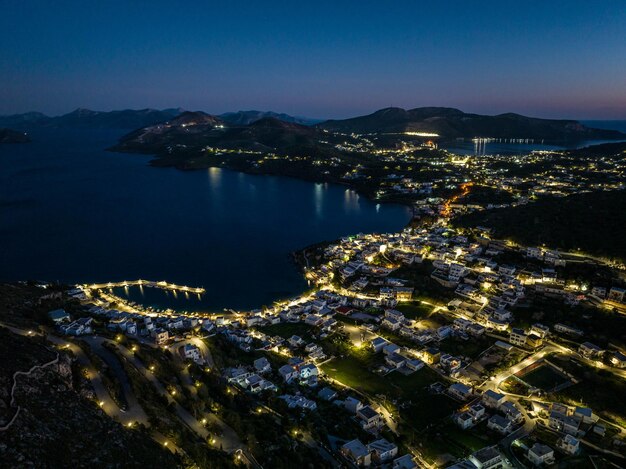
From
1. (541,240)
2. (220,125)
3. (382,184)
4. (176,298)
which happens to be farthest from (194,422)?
(220,125)

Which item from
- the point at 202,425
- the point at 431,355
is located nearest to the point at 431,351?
the point at 431,355

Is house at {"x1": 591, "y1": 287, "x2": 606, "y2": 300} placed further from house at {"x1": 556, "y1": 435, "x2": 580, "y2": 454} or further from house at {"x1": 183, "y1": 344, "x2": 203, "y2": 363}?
house at {"x1": 183, "y1": 344, "x2": 203, "y2": 363}

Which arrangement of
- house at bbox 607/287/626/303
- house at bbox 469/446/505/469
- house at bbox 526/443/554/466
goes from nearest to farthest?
house at bbox 469/446/505/469 < house at bbox 526/443/554/466 < house at bbox 607/287/626/303

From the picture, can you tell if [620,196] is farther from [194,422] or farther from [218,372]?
[194,422]

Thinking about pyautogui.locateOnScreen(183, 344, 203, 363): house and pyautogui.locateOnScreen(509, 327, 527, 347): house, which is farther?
pyautogui.locateOnScreen(509, 327, 527, 347): house

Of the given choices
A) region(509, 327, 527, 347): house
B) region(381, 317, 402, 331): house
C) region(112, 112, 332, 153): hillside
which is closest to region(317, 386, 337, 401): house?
region(381, 317, 402, 331): house

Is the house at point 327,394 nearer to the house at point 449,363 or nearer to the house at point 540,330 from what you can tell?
the house at point 449,363
